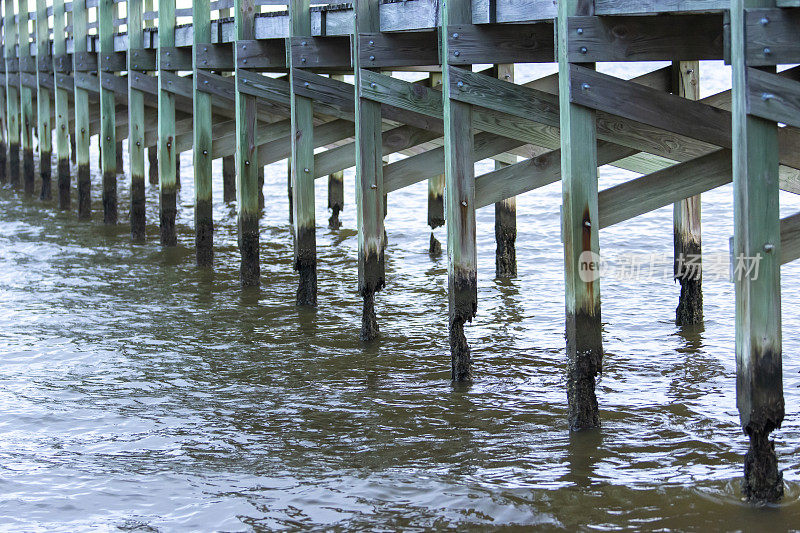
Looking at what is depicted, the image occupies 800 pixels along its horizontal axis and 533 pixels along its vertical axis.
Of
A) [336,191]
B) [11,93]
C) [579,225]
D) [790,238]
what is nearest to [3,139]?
[11,93]

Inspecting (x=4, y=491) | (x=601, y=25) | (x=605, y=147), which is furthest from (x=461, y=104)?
(x=4, y=491)

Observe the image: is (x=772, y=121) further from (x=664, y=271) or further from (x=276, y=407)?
(x=664, y=271)

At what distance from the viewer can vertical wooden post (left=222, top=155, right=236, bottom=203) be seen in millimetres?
16047

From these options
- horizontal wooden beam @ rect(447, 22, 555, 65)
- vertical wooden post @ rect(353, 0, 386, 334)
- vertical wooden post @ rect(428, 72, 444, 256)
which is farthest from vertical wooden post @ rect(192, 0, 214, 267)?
horizontal wooden beam @ rect(447, 22, 555, 65)

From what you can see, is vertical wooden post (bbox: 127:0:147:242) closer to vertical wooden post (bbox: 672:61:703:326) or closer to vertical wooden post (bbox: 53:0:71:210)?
vertical wooden post (bbox: 53:0:71:210)

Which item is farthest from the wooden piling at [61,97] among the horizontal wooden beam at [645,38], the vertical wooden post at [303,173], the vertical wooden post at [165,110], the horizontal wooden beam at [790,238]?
the horizontal wooden beam at [790,238]

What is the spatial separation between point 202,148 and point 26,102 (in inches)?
336

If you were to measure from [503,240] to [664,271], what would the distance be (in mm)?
1561

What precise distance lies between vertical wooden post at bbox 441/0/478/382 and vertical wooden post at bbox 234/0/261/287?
11.9 feet

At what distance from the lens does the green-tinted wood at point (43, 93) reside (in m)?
16.7

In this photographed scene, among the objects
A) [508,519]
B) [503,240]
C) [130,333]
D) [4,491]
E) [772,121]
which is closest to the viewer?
[772,121]

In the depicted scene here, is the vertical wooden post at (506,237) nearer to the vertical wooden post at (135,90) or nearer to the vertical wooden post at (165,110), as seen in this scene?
the vertical wooden post at (165,110)

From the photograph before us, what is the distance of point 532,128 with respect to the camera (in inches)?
270

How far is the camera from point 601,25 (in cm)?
537
